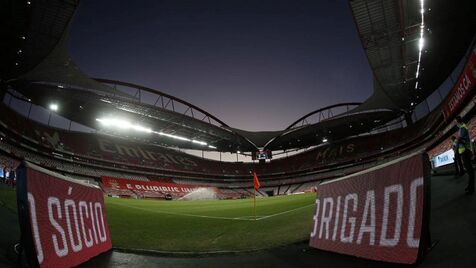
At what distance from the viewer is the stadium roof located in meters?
20.6

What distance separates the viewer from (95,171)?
124ft

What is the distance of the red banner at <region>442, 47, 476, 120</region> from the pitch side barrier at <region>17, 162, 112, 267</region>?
19796mm

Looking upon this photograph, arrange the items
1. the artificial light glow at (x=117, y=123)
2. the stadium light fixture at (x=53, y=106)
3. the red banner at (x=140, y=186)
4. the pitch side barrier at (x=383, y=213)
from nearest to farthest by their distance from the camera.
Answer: the pitch side barrier at (x=383, y=213) < the red banner at (x=140, y=186) < the stadium light fixture at (x=53, y=106) < the artificial light glow at (x=117, y=123)

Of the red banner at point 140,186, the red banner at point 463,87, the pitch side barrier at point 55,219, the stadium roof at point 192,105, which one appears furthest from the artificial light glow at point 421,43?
the red banner at point 140,186

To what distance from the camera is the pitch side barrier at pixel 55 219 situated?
10.6 ft

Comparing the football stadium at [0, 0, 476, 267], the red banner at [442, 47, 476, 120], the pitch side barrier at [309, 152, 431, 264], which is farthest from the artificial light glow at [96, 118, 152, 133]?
the pitch side barrier at [309, 152, 431, 264]

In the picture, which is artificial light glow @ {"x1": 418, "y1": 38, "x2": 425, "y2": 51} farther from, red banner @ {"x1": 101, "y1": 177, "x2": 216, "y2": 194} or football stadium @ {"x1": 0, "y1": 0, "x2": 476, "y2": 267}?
red banner @ {"x1": 101, "y1": 177, "x2": 216, "y2": 194}

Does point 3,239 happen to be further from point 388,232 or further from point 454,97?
point 454,97

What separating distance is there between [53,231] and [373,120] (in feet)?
158

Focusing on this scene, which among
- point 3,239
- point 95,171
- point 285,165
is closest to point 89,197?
point 3,239

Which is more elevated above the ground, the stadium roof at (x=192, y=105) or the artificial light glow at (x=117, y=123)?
the stadium roof at (x=192, y=105)

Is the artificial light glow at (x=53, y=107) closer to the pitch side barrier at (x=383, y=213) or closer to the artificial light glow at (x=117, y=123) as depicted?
the artificial light glow at (x=117, y=123)

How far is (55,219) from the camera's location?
3857 millimetres

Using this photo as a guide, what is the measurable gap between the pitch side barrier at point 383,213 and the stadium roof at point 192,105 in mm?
19782
